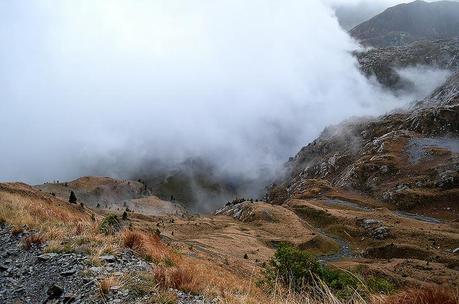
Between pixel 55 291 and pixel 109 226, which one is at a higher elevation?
pixel 109 226

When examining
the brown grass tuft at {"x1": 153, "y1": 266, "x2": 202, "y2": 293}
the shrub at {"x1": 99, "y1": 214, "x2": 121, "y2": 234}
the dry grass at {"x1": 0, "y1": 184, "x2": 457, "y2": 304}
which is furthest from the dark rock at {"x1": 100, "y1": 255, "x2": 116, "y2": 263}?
the shrub at {"x1": 99, "y1": 214, "x2": 121, "y2": 234}

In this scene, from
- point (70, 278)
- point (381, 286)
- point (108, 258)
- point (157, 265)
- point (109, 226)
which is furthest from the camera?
point (381, 286)

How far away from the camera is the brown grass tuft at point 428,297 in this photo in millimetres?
5254

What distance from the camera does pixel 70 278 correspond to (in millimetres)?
10820

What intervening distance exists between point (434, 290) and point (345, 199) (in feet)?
581

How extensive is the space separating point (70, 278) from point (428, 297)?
28.9ft

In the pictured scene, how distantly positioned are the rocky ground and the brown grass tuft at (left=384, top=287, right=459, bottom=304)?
5096 mm

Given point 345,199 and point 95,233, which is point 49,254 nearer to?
point 95,233

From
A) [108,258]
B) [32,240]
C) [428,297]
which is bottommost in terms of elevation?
[428,297]

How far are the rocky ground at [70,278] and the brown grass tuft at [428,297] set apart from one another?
5.10 meters

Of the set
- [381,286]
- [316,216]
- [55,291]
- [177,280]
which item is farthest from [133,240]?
[316,216]

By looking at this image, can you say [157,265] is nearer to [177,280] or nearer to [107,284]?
[177,280]

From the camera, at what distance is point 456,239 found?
320 feet

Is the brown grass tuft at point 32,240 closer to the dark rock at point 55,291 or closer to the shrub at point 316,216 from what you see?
the dark rock at point 55,291
